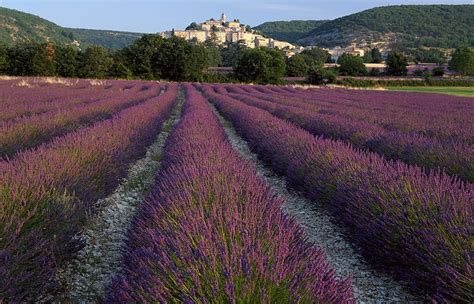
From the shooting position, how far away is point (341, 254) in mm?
3871

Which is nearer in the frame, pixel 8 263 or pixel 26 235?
pixel 8 263

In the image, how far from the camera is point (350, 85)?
156 feet

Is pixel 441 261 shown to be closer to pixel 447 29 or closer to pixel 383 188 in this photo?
pixel 383 188

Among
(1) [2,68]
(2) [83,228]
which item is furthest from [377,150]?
(1) [2,68]

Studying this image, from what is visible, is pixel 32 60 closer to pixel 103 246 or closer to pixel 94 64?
pixel 94 64

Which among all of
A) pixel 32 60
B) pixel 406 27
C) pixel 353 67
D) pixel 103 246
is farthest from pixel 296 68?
pixel 406 27

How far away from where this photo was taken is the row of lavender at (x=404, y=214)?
8.77ft

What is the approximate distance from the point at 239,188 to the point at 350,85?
153 ft

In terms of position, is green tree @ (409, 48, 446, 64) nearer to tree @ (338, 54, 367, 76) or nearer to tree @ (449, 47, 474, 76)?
tree @ (449, 47, 474, 76)

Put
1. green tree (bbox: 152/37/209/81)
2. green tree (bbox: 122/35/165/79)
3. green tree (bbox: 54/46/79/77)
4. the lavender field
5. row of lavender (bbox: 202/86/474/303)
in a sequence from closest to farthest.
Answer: the lavender field < row of lavender (bbox: 202/86/474/303) < green tree (bbox: 54/46/79/77) < green tree (bbox: 152/37/209/81) < green tree (bbox: 122/35/165/79)

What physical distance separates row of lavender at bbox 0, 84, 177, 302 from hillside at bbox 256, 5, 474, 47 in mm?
137377

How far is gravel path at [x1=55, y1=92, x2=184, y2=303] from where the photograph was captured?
9.89 ft

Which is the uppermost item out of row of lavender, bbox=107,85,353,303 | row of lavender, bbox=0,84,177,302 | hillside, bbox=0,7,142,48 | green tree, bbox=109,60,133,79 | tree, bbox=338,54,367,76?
hillside, bbox=0,7,142,48

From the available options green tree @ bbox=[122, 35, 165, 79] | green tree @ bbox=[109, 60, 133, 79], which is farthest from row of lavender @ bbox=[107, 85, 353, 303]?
green tree @ bbox=[122, 35, 165, 79]
